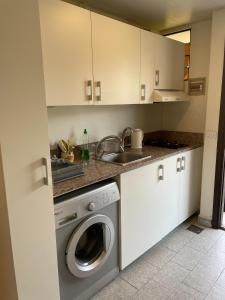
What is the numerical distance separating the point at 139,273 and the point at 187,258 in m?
0.48

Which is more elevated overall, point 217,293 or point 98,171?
point 98,171

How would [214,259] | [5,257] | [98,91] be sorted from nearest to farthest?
[5,257]
[98,91]
[214,259]

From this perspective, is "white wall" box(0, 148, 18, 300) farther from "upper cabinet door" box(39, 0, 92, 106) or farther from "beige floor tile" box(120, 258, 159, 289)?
"beige floor tile" box(120, 258, 159, 289)

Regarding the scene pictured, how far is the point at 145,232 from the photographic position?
6.44ft

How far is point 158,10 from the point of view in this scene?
2.12 meters

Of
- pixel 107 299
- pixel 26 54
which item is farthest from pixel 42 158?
pixel 107 299

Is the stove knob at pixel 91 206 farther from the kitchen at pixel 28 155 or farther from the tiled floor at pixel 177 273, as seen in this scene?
the tiled floor at pixel 177 273

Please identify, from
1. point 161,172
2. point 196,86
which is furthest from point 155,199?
point 196,86

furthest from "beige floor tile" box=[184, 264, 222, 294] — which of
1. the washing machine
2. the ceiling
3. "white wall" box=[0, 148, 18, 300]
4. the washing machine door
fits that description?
the ceiling

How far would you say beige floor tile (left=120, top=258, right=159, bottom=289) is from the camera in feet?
5.84

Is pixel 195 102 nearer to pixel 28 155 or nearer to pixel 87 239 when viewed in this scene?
pixel 87 239

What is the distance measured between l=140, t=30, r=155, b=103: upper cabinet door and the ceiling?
23cm

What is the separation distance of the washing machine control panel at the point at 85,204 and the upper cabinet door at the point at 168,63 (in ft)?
4.20

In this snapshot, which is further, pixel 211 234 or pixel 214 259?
pixel 211 234
